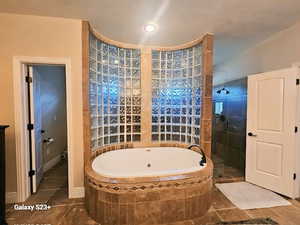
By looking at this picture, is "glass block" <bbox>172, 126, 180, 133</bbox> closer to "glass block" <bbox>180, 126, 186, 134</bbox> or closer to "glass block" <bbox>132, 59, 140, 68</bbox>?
"glass block" <bbox>180, 126, 186, 134</bbox>

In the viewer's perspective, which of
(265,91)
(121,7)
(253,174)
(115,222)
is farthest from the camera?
(253,174)

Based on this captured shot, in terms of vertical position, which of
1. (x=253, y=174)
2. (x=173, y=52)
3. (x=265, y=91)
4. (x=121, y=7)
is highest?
(x=121, y=7)

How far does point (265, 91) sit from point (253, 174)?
1395 millimetres

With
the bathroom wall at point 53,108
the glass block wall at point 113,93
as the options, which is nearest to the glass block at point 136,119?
the glass block wall at point 113,93

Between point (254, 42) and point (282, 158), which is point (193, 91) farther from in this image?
point (282, 158)

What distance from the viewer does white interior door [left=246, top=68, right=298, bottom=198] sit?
2.20 metres

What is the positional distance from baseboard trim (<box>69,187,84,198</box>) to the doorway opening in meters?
0.36

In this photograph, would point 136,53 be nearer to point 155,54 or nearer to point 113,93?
point 155,54

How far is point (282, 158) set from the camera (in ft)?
7.52

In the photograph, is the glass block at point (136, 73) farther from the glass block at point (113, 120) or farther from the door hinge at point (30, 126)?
the door hinge at point (30, 126)

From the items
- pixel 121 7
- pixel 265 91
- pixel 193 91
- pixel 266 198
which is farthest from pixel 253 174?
pixel 121 7

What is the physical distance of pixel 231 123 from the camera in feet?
11.3

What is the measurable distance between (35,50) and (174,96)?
2180mm

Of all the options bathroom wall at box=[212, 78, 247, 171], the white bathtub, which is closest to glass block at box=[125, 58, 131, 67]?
the white bathtub
